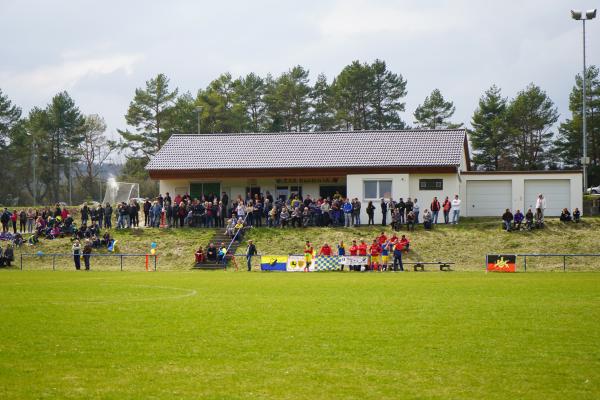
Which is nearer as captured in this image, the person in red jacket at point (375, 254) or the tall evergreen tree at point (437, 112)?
the person in red jacket at point (375, 254)

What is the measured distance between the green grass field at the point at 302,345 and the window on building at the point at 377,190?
22914 millimetres

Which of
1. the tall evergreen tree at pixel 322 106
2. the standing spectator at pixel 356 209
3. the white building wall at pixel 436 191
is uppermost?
the tall evergreen tree at pixel 322 106

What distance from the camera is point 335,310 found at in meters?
16.7

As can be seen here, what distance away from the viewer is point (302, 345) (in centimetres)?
1230

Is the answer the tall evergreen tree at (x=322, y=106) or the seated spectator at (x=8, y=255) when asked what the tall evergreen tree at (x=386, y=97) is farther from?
the seated spectator at (x=8, y=255)

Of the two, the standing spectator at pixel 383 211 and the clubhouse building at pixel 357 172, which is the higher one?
the clubhouse building at pixel 357 172

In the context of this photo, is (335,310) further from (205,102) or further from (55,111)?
(55,111)

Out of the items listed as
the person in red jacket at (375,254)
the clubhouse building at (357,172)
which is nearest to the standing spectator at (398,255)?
the person in red jacket at (375,254)

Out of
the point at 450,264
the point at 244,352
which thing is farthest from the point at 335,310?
the point at 450,264

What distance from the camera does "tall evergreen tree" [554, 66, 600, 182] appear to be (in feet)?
202

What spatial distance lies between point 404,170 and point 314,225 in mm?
6411

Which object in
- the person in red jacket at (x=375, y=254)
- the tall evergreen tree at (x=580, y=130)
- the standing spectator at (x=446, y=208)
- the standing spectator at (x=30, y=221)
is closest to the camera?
the person in red jacket at (x=375, y=254)

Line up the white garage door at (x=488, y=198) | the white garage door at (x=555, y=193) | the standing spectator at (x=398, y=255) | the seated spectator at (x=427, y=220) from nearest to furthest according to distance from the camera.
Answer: the standing spectator at (x=398, y=255) → the seated spectator at (x=427, y=220) → the white garage door at (x=555, y=193) → the white garage door at (x=488, y=198)

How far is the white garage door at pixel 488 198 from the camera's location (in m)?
44.4
